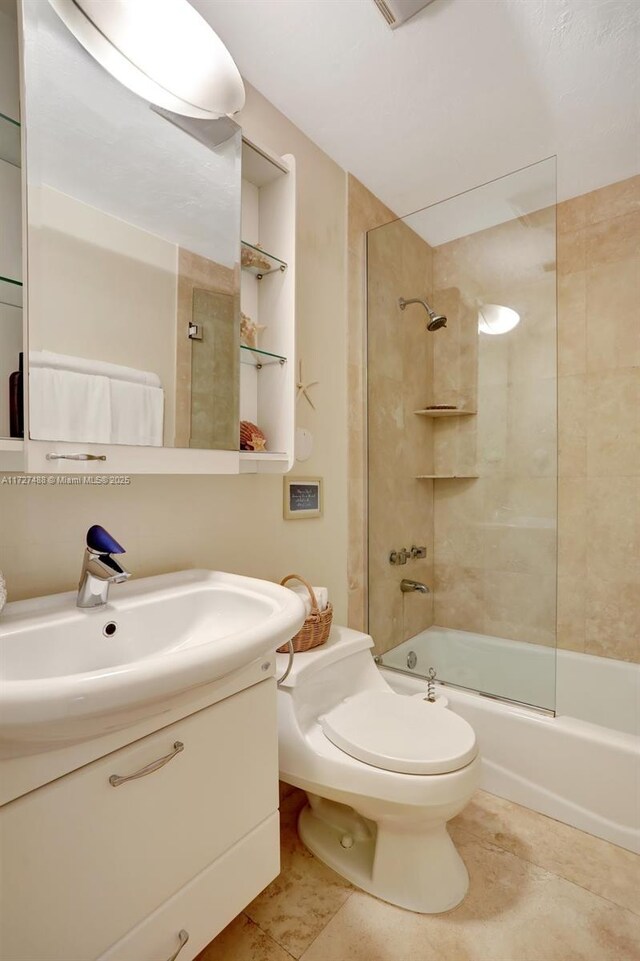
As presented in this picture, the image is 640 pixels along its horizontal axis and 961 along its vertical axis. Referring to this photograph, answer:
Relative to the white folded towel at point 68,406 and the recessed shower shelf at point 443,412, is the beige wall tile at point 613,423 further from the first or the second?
the white folded towel at point 68,406

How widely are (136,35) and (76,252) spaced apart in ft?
1.82

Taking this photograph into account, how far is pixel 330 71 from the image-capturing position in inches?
58.4

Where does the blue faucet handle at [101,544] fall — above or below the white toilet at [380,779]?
above

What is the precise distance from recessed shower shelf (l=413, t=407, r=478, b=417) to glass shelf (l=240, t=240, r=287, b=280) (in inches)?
42.3

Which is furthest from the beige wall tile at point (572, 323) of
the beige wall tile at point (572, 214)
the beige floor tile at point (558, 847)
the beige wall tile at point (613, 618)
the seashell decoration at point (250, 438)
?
the beige floor tile at point (558, 847)

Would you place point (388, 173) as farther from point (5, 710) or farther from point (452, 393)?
point (5, 710)

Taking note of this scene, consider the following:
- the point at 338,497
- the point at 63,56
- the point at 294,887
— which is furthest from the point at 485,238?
the point at 294,887

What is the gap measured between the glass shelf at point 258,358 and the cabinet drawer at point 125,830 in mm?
960

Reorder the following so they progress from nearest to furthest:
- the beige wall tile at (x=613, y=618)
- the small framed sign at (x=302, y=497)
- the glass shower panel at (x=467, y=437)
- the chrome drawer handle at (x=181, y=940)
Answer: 1. the chrome drawer handle at (x=181, y=940)
2. the small framed sign at (x=302, y=497)
3. the glass shower panel at (x=467, y=437)
4. the beige wall tile at (x=613, y=618)

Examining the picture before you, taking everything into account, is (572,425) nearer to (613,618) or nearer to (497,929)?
(613,618)

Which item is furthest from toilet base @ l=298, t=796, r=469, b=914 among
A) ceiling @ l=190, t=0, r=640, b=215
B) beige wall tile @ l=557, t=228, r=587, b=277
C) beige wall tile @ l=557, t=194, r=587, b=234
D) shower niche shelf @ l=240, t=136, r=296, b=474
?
beige wall tile @ l=557, t=194, r=587, b=234

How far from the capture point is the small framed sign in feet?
5.52

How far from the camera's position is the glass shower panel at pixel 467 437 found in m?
1.90

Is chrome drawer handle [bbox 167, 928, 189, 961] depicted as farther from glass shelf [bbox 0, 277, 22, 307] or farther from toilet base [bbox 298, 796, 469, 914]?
glass shelf [bbox 0, 277, 22, 307]
